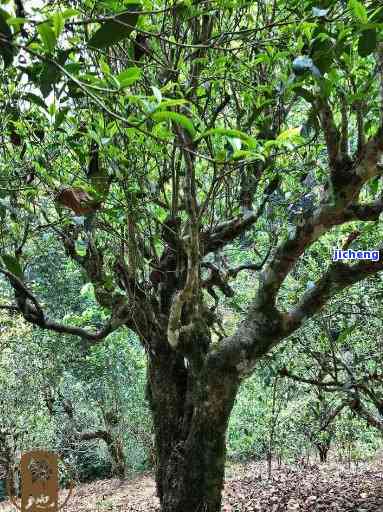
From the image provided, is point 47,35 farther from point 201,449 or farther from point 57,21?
point 201,449

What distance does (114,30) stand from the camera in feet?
3.22

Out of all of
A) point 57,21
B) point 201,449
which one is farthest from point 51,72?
point 201,449

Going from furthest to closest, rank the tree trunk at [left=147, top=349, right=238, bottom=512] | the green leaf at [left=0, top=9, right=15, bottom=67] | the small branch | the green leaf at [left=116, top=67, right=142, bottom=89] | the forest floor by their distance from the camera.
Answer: the forest floor
the small branch
the tree trunk at [left=147, top=349, right=238, bottom=512]
the green leaf at [left=116, top=67, right=142, bottom=89]
the green leaf at [left=0, top=9, right=15, bottom=67]

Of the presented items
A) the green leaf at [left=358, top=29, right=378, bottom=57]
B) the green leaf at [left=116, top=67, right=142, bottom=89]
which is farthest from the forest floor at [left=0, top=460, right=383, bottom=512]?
the green leaf at [left=116, top=67, right=142, bottom=89]

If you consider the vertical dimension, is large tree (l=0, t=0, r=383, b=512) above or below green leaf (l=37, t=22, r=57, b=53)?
above

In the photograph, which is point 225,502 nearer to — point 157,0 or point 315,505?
point 315,505

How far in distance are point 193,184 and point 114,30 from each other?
166 centimetres

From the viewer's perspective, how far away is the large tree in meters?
2.18

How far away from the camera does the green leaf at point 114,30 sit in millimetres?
969

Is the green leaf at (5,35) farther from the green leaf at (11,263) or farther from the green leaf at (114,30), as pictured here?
the green leaf at (11,263)

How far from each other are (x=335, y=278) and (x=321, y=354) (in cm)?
271

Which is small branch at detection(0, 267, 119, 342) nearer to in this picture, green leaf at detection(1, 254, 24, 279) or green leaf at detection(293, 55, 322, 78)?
green leaf at detection(1, 254, 24, 279)

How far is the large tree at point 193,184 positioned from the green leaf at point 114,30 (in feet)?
1.78

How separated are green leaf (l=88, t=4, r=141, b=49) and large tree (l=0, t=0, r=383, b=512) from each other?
54 cm
